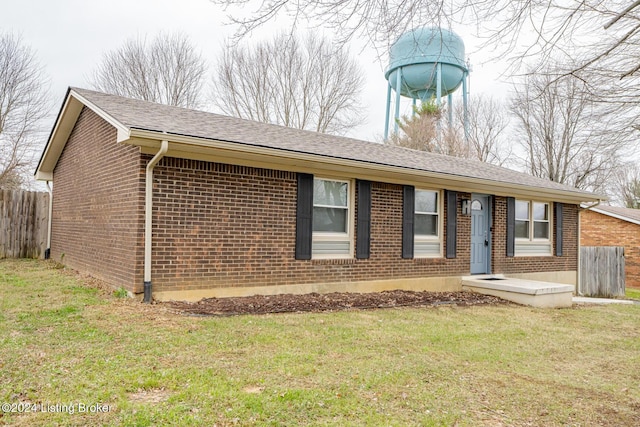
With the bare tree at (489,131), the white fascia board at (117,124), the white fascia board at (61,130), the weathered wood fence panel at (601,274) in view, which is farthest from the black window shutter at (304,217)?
the bare tree at (489,131)

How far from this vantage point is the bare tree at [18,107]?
1838cm

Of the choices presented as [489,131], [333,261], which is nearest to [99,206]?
[333,261]

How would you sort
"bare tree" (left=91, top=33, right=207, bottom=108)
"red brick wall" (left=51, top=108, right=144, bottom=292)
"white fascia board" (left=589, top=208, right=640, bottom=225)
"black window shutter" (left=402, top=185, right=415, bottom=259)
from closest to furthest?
1. "red brick wall" (left=51, top=108, right=144, bottom=292)
2. "black window shutter" (left=402, top=185, right=415, bottom=259)
3. "white fascia board" (left=589, top=208, right=640, bottom=225)
4. "bare tree" (left=91, top=33, right=207, bottom=108)

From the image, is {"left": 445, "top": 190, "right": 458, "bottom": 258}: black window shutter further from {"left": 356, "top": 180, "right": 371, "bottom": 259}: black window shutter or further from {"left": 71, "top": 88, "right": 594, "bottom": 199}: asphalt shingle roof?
{"left": 356, "top": 180, "right": 371, "bottom": 259}: black window shutter

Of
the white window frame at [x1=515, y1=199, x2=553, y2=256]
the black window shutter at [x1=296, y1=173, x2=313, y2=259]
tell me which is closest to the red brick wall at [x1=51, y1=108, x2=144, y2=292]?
the black window shutter at [x1=296, y1=173, x2=313, y2=259]

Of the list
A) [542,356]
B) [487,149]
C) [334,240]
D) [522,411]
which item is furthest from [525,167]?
[522,411]

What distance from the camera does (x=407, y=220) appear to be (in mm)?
10102

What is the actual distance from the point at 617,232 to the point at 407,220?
13427mm

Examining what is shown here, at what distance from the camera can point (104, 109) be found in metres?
7.70

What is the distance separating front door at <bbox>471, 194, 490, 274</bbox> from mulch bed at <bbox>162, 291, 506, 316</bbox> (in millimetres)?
1645

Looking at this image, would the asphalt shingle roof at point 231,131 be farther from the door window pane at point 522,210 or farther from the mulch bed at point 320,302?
the mulch bed at point 320,302

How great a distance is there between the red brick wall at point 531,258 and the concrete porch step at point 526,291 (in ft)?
4.17

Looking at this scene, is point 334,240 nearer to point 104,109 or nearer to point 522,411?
point 104,109

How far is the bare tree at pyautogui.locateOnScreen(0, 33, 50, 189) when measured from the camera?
60.3 ft
